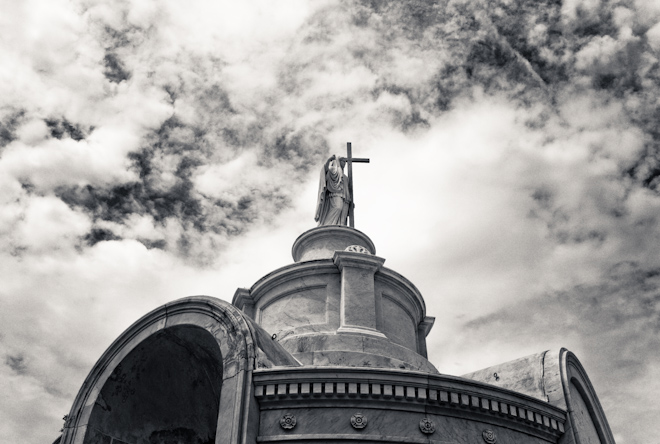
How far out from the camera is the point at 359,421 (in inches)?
348

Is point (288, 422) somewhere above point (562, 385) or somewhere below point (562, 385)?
below

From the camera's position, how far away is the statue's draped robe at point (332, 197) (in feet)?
55.8

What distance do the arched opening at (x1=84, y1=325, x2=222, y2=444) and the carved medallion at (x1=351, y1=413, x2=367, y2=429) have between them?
2914mm

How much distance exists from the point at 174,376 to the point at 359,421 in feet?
15.0

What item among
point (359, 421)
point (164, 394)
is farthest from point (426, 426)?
point (164, 394)

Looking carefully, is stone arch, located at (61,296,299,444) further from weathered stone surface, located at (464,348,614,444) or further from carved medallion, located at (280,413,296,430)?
weathered stone surface, located at (464,348,614,444)

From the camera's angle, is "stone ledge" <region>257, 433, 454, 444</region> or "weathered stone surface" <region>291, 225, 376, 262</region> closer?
"stone ledge" <region>257, 433, 454, 444</region>

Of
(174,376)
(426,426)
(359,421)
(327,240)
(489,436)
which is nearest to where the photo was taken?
(359,421)

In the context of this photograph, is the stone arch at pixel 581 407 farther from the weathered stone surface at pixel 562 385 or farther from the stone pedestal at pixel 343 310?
the stone pedestal at pixel 343 310

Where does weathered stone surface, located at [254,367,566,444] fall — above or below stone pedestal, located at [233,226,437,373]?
below

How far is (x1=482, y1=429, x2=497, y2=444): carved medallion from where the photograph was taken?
925 centimetres

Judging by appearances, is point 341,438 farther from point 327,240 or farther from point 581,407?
point 327,240

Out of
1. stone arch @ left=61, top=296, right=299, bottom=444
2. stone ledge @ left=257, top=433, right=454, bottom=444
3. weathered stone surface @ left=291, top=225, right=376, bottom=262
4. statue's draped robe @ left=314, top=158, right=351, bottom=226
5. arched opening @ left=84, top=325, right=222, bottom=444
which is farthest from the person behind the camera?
statue's draped robe @ left=314, top=158, right=351, bottom=226

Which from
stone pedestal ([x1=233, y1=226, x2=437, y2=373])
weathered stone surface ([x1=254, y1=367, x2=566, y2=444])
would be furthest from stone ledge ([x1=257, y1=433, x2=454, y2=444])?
stone pedestal ([x1=233, y1=226, x2=437, y2=373])
